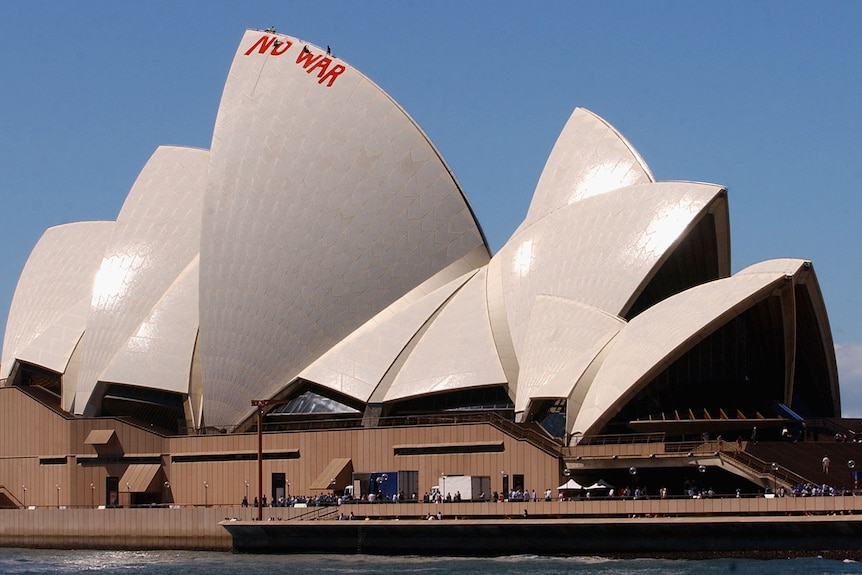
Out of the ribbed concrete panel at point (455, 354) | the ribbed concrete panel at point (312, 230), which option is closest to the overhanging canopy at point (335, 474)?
the ribbed concrete panel at point (455, 354)

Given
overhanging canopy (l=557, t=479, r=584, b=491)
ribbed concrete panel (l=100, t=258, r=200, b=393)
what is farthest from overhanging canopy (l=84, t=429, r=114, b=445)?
overhanging canopy (l=557, t=479, r=584, b=491)

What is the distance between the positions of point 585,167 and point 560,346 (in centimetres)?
958

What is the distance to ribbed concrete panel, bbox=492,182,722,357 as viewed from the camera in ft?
173

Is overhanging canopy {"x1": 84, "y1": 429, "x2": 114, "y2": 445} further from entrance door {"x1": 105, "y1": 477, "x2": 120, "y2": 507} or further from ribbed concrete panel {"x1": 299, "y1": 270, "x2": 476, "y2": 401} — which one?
ribbed concrete panel {"x1": 299, "y1": 270, "x2": 476, "y2": 401}

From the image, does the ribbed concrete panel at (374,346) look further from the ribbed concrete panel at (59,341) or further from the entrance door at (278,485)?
the ribbed concrete panel at (59,341)

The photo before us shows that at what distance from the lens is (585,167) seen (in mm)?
58938

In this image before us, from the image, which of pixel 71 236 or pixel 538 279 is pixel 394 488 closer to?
pixel 538 279

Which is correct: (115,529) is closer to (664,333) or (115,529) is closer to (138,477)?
(138,477)

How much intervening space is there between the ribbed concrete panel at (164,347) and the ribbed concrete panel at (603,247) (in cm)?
1283

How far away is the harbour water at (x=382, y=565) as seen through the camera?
131 ft

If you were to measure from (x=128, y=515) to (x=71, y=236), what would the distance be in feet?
55.5

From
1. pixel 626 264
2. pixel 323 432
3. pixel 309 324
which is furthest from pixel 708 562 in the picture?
pixel 309 324

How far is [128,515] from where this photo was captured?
5466cm

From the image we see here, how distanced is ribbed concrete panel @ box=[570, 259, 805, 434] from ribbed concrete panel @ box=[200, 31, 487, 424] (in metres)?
10.8
